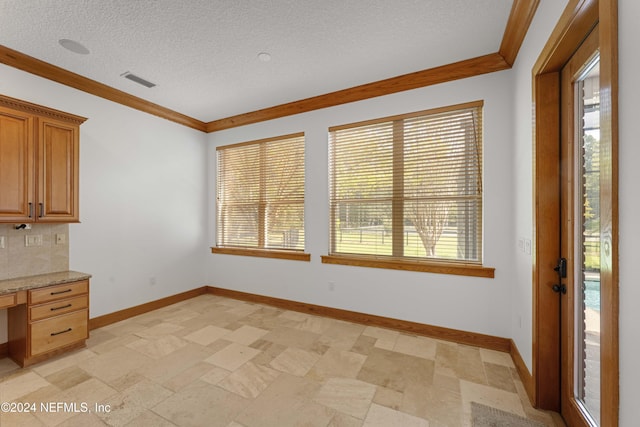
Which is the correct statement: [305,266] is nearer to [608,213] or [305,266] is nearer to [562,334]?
[562,334]

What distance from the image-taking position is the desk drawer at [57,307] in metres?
2.52

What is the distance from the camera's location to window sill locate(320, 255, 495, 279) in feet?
9.51

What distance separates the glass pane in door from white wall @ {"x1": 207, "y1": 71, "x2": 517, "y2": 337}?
38.8 inches

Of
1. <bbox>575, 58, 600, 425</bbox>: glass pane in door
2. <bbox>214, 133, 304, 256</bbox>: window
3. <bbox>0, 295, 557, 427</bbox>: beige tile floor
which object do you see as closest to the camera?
<bbox>575, 58, 600, 425</bbox>: glass pane in door

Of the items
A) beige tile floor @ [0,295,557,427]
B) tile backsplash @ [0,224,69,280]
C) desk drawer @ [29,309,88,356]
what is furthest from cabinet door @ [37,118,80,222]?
beige tile floor @ [0,295,557,427]

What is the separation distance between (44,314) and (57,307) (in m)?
0.10

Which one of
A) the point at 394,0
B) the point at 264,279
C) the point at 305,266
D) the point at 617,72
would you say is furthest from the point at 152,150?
the point at 617,72

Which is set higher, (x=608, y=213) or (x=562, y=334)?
(x=608, y=213)

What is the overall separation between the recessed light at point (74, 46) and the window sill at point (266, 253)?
118 inches

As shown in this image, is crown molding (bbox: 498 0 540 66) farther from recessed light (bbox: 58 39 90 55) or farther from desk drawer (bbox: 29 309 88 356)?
desk drawer (bbox: 29 309 88 356)

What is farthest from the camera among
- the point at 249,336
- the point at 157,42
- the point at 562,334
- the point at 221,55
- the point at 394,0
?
the point at 249,336

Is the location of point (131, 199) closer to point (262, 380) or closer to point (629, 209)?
point (262, 380)

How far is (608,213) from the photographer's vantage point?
3.39 feet

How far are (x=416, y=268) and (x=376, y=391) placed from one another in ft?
4.69
